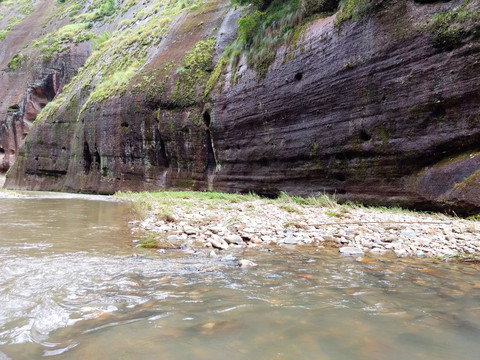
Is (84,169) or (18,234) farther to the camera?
(84,169)

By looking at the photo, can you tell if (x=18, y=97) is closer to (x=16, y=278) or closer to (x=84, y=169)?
(x=84, y=169)

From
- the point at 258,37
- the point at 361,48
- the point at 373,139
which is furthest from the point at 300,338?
the point at 258,37

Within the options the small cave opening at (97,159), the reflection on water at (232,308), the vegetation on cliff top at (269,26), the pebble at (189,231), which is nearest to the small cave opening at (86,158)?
the small cave opening at (97,159)

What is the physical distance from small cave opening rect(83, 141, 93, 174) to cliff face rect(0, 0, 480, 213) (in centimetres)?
7

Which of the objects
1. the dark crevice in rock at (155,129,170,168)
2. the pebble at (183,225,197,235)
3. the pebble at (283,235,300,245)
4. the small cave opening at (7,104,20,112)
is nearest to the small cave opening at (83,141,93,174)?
the dark crevice in rock at (155,129,170,168)

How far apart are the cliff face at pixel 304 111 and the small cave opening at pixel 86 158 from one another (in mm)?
73

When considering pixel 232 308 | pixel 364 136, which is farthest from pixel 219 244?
pixel 364 136

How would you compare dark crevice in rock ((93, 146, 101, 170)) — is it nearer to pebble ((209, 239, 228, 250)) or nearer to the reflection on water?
the reflection on water

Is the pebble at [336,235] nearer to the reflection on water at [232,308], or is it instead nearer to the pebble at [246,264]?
the reflection on water at [232,308]

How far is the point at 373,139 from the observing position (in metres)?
8.63

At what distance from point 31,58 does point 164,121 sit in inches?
1189

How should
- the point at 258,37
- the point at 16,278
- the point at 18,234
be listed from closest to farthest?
the point at 16,278 → the point at 18,234 → the point at 258,37

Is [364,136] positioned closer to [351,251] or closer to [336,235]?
[336,235]

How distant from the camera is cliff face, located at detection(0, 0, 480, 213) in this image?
727cm
